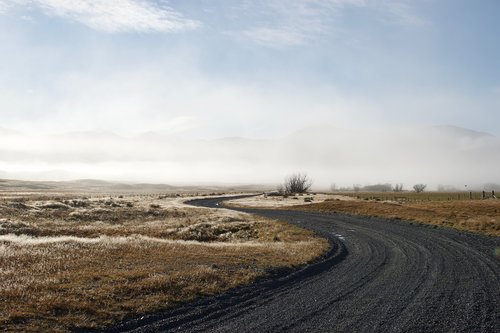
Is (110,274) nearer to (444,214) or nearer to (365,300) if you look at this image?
(365,300)

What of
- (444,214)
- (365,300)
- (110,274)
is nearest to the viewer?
(365,300)

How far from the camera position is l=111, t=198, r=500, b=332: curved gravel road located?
40.9 feet

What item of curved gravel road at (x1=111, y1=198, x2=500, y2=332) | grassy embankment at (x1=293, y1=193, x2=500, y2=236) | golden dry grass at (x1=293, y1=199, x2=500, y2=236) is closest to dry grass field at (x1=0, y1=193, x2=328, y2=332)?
curved gravel road at (x1=111, y1=198, x2=500, y2=332)

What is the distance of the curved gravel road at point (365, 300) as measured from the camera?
40.9ft

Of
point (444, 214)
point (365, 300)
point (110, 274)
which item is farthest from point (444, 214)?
point (110, 274)

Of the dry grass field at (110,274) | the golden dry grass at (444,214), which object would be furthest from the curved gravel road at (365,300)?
the golden dry grass at (444,214)

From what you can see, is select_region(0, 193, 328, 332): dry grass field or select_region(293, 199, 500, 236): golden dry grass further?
select_region(293, 199, 500, 236): golden dry grass

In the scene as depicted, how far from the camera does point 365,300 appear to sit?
15273mm

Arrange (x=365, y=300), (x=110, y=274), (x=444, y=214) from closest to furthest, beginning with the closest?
(x=365, y=300) → (x=110, y=274) → (x=444, y=214)

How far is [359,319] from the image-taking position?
13.0 metres

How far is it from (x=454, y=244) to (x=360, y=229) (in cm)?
1260

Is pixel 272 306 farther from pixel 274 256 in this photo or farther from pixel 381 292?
pixel 274 256

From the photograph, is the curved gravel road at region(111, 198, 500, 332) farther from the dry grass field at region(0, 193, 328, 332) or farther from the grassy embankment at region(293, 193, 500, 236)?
the grassy embankment at region(293, 193, 500, 236)

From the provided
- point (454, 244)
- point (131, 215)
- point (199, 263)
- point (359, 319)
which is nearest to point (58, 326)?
point (359, 319)
